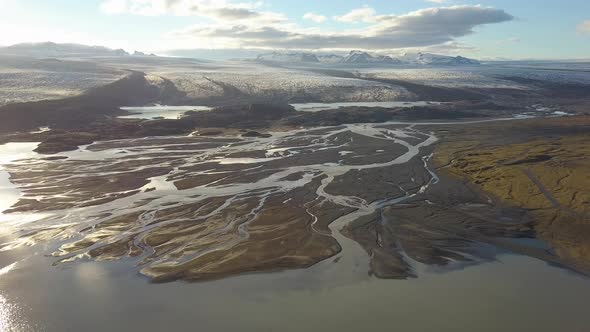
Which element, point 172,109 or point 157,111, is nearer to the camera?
point 157,111

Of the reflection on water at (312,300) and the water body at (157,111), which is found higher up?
the water body at (157,111)

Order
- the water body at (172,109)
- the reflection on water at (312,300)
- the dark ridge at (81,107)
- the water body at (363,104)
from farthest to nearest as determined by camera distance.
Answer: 1. the water body at (363,104)
2. the water body at (172,109)
3. the dark ridge at (81,107)
4. the reflection on water at (312,300)

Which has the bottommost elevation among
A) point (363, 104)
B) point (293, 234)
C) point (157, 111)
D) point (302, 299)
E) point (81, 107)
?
point (302, 299)

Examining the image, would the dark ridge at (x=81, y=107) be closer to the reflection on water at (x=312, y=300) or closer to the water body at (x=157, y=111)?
the water body at (x=157, y=111)

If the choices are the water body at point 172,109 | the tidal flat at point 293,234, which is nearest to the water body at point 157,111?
the water body at point 172,109

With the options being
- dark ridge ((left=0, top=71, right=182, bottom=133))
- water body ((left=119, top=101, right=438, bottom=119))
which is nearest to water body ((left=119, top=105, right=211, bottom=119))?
Answer: water body ((left=119, top=101, right=438, bottom=119))

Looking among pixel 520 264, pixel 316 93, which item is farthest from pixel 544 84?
pixel 520 264

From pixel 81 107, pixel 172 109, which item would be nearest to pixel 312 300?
pixel 81 107

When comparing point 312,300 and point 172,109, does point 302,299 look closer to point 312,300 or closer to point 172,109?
point 312,300

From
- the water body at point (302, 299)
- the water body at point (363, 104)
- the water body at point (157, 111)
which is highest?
the water body at point (363, 104)
